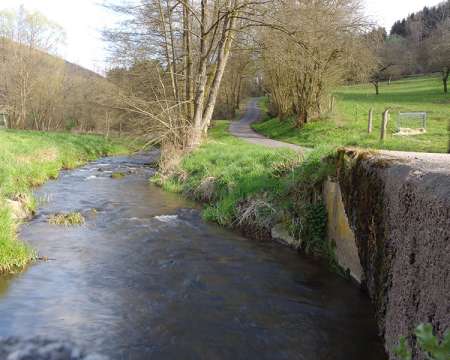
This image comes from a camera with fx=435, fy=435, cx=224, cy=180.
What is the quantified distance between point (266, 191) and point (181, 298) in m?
4.92

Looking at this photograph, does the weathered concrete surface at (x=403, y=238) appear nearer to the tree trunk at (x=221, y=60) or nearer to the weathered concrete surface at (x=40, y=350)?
the weathered concrete surface at (x=40, y=350)

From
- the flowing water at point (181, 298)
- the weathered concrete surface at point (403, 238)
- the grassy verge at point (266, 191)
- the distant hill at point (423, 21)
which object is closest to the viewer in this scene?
the weathered concrete surface at point (403, 238)

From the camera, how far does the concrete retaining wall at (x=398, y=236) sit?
3754 mm

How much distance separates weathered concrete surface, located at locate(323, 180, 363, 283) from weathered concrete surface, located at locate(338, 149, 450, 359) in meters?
→ 0.34

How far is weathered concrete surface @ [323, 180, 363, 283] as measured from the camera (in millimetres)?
7293

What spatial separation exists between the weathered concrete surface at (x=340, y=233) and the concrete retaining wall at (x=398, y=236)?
18 mm

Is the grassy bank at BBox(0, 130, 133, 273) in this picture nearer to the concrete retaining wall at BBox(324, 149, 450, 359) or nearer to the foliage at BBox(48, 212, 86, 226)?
the foliage at BBox(48, 212, 86, 226)

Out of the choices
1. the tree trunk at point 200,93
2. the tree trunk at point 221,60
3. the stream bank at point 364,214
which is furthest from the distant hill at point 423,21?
the stream bank at point 364,214

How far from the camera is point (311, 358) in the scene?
519 cm

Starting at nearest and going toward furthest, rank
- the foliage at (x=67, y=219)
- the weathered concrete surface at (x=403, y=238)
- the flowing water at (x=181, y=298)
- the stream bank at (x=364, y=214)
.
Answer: the weathered concrete surface at (x=403, y=238), the stream bank at (x=364, y=214), the flowing water at (x=181, y=298), the foliage at (x=67, y=219)

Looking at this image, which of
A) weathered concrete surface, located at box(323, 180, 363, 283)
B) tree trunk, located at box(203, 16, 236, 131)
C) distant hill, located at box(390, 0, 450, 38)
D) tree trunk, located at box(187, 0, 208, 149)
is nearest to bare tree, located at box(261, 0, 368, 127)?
tree trunk, located at box(203, 16, 236, 131)

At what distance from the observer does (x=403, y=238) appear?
4.69 m

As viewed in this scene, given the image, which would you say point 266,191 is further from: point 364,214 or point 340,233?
point 364,214

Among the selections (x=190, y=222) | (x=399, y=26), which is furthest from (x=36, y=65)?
(x=399, y=26)
